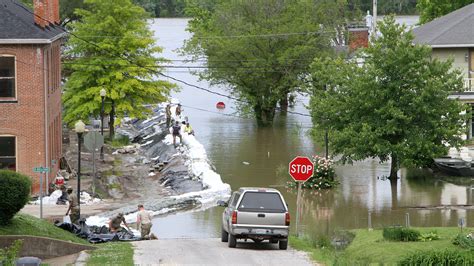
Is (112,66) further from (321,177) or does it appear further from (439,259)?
(439,259)

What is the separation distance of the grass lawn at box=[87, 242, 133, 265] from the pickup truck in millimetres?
2724

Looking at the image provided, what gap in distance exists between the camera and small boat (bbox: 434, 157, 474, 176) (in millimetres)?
48062

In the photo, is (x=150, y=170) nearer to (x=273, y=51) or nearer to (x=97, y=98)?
(x=97, y=98)

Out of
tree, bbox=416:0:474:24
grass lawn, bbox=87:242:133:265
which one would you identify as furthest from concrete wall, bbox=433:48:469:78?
grass lawn, bbox=87:242:133:265

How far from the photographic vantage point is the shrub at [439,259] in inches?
786

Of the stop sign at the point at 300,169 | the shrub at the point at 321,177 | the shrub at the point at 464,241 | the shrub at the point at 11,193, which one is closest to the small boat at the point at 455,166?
the shrub at the point at 321,177

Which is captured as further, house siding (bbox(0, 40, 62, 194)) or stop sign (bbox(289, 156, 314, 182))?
house siding (bbox(0, 40, 62, 194))

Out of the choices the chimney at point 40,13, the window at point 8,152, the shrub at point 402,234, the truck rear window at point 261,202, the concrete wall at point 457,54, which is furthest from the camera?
the concrete wall at point 457,54

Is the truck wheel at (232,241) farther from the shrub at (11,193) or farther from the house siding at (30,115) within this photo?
the house siding at (30,115)

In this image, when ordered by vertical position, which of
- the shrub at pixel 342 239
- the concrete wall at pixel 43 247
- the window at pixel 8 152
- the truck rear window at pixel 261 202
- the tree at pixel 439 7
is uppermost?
the tree at pixel 439 7

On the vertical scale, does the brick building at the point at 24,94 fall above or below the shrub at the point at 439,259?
above

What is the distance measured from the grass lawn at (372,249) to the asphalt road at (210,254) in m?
0.53

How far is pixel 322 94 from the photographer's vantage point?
48938 mm

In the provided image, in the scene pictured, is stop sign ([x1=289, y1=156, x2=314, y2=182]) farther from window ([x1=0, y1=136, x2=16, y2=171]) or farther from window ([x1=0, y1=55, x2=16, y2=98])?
window ([x1=0, y1=55, x2=16, y2=98])
